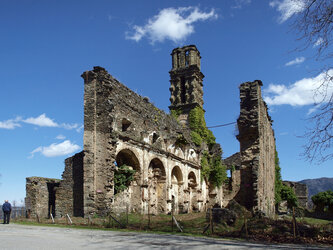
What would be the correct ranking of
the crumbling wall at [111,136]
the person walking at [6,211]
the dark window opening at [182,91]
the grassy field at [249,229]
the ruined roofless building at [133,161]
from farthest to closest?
1. the dark window opening at [182,91]
2. the ruined roofless building at [133,161]
3. the crumbling wall at [111,136]
4. the person walking at [6,211]
5. the grassy field at [249,229]

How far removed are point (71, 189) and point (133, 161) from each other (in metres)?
3.89

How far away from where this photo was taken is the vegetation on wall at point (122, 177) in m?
19.1

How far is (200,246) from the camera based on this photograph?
8922 millimetres

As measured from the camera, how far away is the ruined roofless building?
Answer: 1794 cm

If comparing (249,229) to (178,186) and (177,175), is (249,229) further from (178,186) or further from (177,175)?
(178,186)

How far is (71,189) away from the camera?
60.0ft

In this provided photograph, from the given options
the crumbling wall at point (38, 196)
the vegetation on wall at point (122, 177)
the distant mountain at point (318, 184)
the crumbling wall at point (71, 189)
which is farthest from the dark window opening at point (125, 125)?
the distant mountain at point (318, 184)

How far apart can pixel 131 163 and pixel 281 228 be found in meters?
10.3

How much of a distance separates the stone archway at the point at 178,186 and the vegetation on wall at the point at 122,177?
6.70 meters

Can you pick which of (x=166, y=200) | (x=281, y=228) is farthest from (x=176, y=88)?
(x=281, y=228)

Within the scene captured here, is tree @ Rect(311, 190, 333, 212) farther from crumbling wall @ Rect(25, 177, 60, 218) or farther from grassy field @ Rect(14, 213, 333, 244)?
crumbling wall @ Rect(25, 177, 60, 218)

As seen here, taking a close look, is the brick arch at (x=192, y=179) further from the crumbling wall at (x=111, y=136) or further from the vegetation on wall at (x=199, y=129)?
the crumbling wall at (x=111, y=136)

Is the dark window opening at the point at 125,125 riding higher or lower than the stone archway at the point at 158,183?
higher

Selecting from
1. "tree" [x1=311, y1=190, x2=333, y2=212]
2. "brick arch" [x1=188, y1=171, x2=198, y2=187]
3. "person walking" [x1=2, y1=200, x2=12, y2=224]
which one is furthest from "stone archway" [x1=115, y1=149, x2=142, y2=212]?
"tree" [x1=311, y1=190, x2=333, y2=212]
